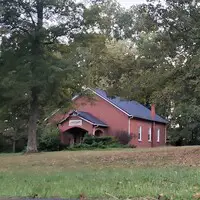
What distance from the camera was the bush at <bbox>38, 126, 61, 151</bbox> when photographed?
145 feet

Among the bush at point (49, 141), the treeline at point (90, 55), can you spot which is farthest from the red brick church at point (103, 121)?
the treeline at point (90, 55)

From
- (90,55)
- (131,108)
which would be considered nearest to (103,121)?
(131,108)

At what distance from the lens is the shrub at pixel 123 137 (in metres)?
46.6

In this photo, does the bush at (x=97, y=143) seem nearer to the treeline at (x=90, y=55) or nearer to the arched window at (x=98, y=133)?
the arched window at (x=98, y=133)

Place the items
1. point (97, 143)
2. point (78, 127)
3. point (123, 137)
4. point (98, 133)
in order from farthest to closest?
1. point (98, 133)
2. point (78, 127)
3. point (123, 137)
4. point (97, 143)

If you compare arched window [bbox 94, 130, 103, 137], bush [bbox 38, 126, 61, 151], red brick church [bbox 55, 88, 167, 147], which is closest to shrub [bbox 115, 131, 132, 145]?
red brick church [bbox 55, 88, 167, 147]

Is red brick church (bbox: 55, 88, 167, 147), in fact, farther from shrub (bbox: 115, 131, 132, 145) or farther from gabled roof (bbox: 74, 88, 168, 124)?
shrub (bbox: 115, 131, 132, 145)

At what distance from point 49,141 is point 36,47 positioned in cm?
1709

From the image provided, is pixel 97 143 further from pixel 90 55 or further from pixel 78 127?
pixel 90 55

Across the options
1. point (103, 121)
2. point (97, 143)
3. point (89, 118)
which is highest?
point (89, 118)

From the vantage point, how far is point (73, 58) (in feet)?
95.3

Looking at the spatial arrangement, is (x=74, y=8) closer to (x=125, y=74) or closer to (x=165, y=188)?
(x=125, y=74)

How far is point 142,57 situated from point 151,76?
5.74 ft

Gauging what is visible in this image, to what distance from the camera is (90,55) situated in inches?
1188
